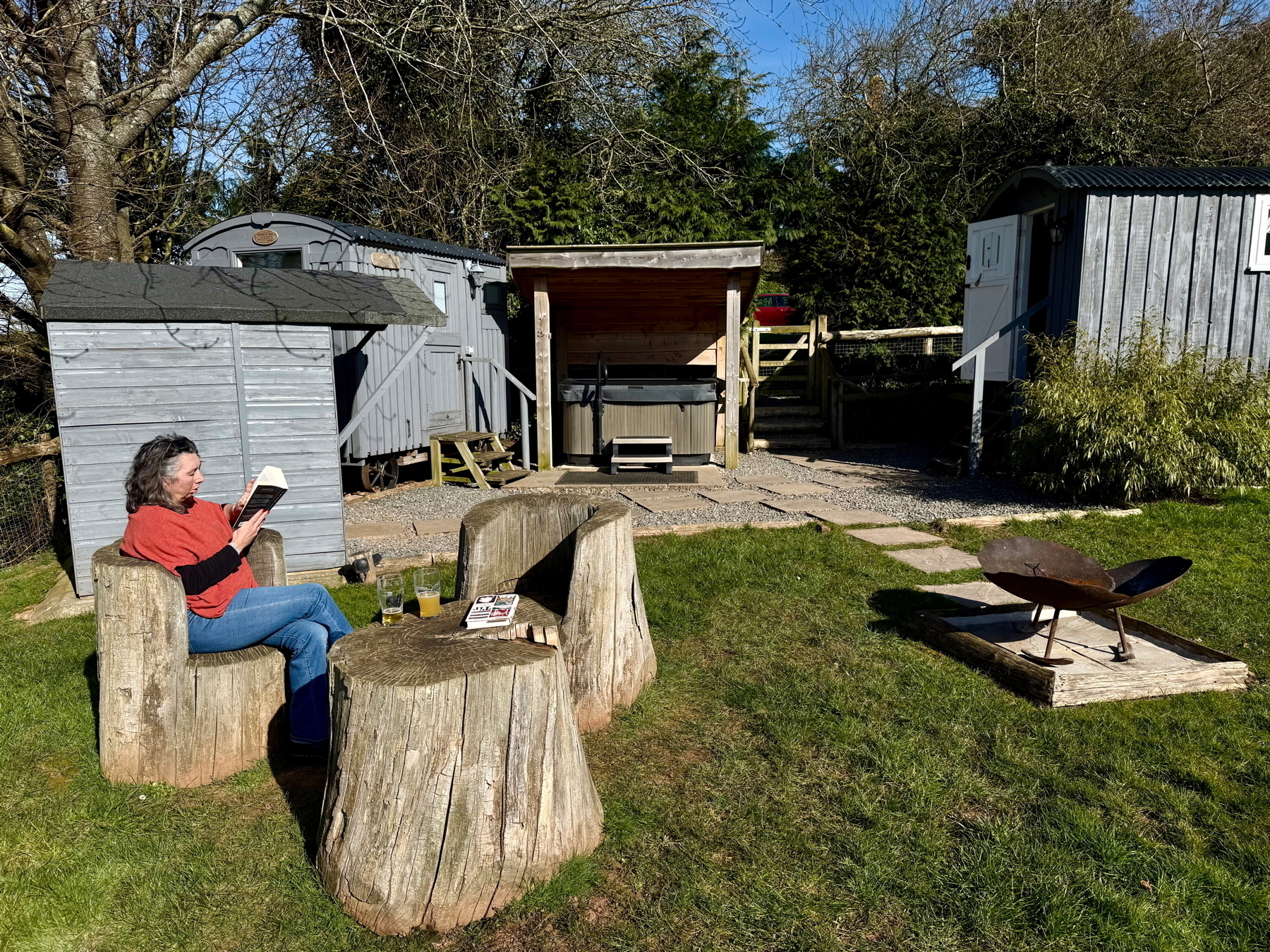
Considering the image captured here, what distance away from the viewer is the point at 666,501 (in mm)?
8195

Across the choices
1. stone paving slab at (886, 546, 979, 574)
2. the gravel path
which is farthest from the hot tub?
stone paving slab at (886, 546, 979, 574)

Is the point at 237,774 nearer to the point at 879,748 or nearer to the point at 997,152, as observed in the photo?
the point at 879,748

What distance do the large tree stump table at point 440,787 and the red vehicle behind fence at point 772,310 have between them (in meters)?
14.5

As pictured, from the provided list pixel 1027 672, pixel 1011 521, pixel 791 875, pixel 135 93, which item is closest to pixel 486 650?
pixel 791 875

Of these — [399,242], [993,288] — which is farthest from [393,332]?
[993,288]

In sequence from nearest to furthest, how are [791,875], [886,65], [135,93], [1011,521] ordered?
[791,875]
[1011,521]
[135,93]
[886,65]

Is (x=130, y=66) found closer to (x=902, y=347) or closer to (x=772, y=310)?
(x=902, y=347)

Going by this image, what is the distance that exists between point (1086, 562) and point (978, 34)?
1574cm

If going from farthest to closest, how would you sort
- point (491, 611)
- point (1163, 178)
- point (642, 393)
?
1. point (642, 393)
2. point (1163, 178)
3. point (491, 611)

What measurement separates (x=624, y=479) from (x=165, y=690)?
22.1 ft

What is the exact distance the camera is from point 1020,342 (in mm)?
9562

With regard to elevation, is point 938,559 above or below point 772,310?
below

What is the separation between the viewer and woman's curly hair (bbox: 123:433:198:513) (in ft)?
10.5

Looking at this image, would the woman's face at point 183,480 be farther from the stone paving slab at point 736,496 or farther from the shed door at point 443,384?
the shed door at point 443,384
